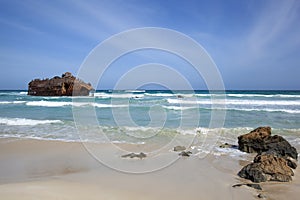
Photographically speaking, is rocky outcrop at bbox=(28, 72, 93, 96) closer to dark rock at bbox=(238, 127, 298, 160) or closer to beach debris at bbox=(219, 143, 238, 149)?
beach debris at bbox=(219, 143, 238, 149)

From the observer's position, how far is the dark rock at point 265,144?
220 inches

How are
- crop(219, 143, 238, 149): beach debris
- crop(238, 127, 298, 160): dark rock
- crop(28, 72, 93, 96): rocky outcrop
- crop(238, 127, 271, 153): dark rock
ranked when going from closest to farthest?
1. crop(238, 127, 298, 160): dark rock
2. crop(238, 127, 271, 153): dark rock
3. crop(219, 143, 238, 149): beach debris
4. crop(28, 72, 93, 96): rocky outcrop

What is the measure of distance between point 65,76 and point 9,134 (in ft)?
109

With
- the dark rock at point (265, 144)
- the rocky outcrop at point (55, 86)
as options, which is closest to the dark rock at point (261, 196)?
the dark rock at point (265, 144)

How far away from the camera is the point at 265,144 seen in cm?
610

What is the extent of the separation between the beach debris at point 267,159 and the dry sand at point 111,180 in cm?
18

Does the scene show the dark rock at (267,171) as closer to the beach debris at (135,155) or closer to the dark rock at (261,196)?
the dark rock at (261,196)

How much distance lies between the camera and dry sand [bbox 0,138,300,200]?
3.44 metres

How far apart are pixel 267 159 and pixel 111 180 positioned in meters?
2.96

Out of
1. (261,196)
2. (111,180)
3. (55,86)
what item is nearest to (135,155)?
(111,180)

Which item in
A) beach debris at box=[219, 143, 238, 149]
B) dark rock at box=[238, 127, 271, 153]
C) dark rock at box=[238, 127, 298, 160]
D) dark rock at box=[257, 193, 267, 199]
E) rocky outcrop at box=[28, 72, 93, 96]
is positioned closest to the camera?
dark rock at box=[257, 193, 267, 199]

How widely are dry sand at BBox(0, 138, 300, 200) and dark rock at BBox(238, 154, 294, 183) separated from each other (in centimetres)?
15

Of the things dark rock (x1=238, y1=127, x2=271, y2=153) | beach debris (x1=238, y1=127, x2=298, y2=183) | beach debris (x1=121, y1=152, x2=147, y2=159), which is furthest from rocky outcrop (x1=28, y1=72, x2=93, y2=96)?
beach debris (x1=238, y1=127, x2=298, y2=183)

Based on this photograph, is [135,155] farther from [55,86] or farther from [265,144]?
[55,86]
